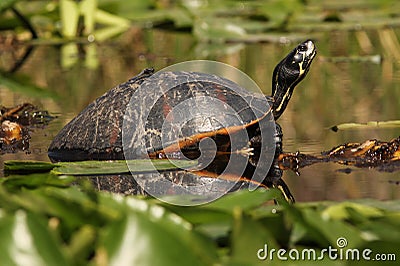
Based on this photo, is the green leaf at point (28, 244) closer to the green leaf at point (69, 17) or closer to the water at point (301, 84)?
the water at point (301, 84)

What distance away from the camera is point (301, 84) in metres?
5.63

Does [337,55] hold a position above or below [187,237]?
above

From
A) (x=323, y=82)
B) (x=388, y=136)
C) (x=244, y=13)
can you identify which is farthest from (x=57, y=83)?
(x=244, y=13)

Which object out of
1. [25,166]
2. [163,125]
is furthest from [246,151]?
[25,166]

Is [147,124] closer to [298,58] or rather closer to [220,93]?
[220,93]

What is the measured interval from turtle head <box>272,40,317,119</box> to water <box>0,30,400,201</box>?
149mm

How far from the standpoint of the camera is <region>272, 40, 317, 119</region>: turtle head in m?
3.86

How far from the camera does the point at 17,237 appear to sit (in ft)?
4.41

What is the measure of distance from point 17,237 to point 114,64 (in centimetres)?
544

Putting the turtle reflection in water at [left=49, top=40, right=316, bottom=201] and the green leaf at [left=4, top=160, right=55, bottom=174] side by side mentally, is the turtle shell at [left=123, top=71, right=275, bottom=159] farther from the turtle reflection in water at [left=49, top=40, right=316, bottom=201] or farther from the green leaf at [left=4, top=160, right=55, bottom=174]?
the green leaf at [left=4, top=160, right=55, bottom=174]

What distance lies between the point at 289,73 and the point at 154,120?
690 millimetres

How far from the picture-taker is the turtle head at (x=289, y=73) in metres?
3.86

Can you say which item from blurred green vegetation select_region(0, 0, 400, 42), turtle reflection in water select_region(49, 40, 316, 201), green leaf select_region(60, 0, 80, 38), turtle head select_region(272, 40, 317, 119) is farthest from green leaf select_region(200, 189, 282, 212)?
green leaf select_region(60, 0, 80, 38)

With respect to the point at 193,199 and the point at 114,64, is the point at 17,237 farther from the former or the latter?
the point at 114,64
